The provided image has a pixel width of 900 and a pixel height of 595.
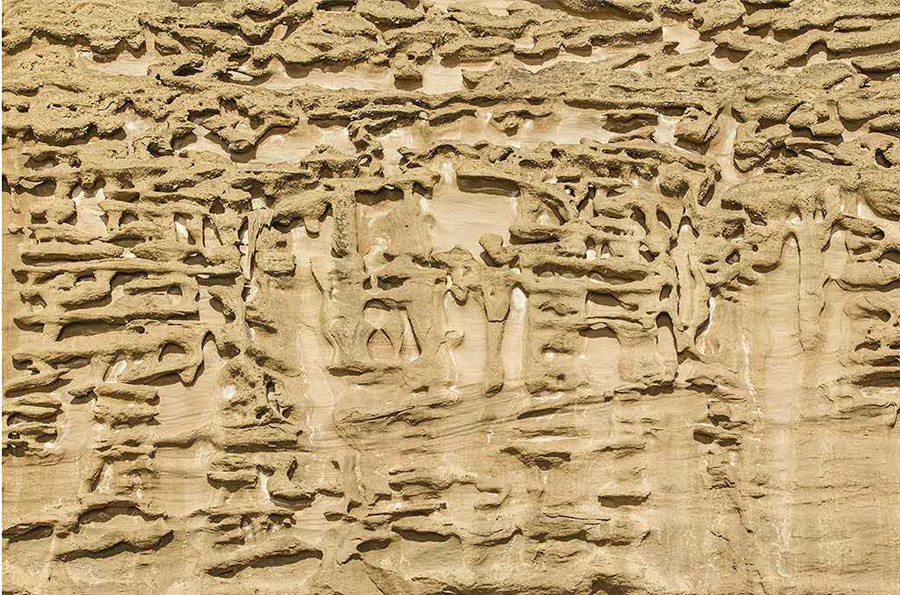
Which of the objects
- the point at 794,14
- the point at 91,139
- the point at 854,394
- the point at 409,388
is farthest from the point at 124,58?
the point at 854,394

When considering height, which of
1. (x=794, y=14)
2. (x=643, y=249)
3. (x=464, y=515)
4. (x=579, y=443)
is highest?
(x=794, y=14)

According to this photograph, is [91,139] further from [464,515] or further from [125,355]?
[464,515]

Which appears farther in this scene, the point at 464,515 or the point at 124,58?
the point at 124,58

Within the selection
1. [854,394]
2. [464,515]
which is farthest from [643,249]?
[464,515]

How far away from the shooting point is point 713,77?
3.32 metres

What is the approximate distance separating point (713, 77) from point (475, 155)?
0.81 m

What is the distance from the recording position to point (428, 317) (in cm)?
309

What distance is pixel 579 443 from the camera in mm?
3092

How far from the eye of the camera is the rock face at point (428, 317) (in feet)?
9.91

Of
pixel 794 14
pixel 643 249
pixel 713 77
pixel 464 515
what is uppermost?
pixel 794 14

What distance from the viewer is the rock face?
3021 millimetres

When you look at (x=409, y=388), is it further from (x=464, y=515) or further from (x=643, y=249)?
(x=643, y=249)

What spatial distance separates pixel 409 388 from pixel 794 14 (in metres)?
1.74

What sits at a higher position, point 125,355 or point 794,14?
point 794,14
